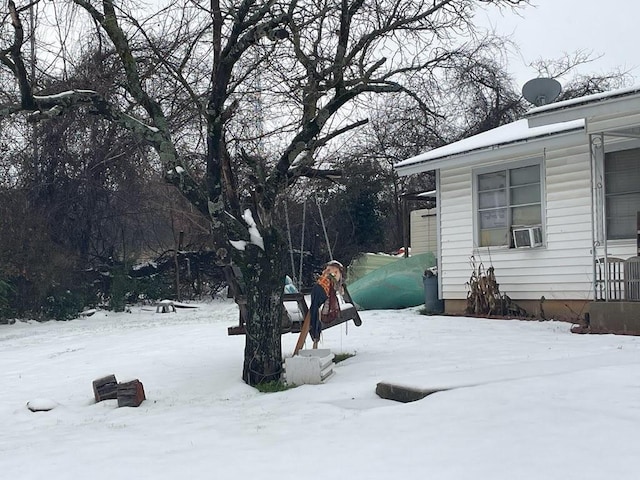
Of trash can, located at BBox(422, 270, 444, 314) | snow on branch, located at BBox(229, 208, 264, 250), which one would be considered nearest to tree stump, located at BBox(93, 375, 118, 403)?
snow on branch, located at BBox(229, 208, 264, 250)

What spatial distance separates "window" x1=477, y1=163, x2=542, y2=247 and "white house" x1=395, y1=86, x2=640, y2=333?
2 cm

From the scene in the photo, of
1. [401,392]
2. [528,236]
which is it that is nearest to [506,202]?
[528,236]

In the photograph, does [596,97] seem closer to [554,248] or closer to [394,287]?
[554,248]

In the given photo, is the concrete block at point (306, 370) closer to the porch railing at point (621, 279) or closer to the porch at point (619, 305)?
the porch at point (619, 305)

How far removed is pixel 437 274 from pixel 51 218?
10798 millimetres

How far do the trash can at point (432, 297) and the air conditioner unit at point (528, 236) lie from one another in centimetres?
216

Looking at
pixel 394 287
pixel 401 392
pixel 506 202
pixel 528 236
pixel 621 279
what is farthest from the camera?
pixel 394 287

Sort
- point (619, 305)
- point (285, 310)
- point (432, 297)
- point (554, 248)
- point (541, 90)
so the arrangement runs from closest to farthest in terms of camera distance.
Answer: point (285, 310), point (619, 305), point (554, 248), point (432, 297), point (541, 90)

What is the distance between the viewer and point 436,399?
545 cm

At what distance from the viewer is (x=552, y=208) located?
1166cm

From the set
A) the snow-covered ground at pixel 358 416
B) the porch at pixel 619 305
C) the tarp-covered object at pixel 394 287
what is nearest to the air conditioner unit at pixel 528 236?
the porch at pixel 619 305

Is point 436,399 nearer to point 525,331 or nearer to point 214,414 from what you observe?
point 214,414

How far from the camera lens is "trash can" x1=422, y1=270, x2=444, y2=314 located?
1374cm

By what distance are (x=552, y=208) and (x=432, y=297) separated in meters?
3.13
